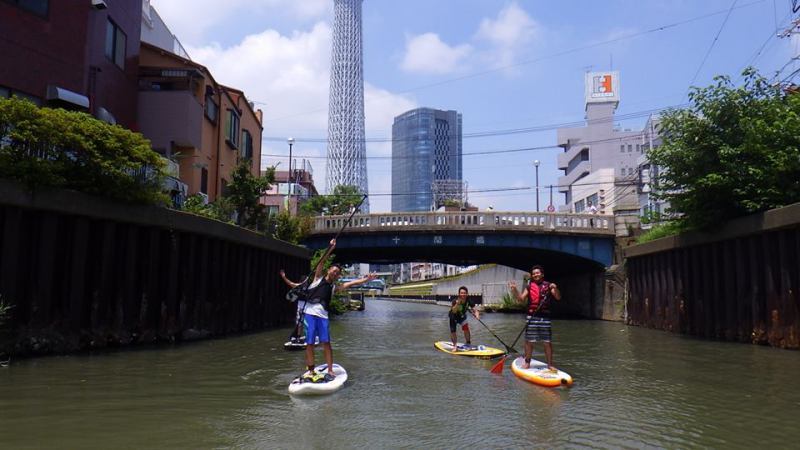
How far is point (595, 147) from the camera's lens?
87188mm

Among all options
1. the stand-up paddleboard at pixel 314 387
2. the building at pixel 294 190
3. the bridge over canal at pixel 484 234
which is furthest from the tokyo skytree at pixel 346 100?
the stand-up paddleboard at pixel 314 387

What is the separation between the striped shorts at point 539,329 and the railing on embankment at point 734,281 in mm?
8624

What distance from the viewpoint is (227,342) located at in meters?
18.5

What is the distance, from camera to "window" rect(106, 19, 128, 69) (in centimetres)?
2200

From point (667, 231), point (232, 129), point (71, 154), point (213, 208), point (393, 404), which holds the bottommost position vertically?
point (393, 404)

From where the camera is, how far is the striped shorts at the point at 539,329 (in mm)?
11422

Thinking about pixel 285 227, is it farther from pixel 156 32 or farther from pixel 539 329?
pixel 539 329

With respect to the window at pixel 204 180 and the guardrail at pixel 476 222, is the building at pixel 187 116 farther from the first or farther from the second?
the guardrail at pixel 476 222

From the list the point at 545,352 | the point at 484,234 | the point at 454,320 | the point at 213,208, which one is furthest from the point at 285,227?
the point at 545,352

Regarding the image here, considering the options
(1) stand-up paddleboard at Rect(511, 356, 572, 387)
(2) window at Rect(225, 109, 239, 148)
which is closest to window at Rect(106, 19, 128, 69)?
(2) window at Rect(225, 109, 239, 148)

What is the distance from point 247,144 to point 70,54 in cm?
1828

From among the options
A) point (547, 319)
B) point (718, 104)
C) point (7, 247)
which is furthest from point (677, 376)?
point (7, 247)

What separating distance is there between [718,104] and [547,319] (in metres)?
12.8

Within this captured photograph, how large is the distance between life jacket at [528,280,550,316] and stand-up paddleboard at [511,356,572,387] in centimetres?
111
